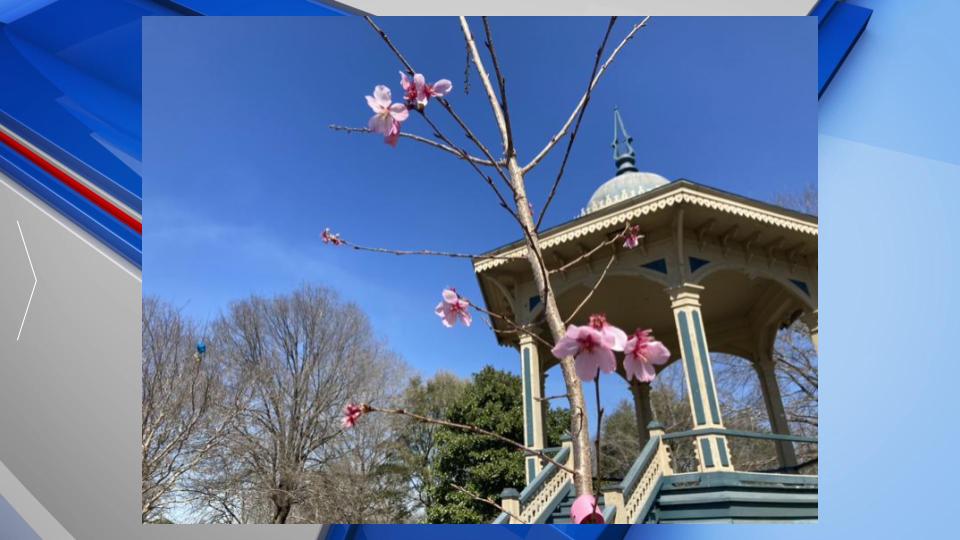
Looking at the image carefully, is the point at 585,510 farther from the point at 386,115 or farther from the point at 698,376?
the point at 698,376

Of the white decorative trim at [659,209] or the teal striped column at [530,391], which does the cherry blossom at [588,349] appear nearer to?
the white decorative trim at [659,209]

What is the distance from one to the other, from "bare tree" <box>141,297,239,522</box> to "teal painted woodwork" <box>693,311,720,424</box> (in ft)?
9.47

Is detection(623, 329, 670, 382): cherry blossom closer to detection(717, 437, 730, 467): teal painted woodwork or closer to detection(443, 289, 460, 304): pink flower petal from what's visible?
detection(443, 289, 460, 304): pink flower petal

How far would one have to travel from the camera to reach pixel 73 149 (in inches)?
134

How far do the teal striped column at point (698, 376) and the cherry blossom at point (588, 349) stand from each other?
9.47 feet

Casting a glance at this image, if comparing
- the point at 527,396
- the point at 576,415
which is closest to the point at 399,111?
the point at 576,415

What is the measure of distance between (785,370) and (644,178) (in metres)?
1.72

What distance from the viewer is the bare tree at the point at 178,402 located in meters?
4.06

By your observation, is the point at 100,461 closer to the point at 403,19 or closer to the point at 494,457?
the point at 494,457

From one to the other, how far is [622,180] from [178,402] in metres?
3.06

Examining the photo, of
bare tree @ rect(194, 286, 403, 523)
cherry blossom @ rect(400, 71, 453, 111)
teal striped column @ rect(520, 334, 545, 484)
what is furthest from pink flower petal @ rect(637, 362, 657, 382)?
bare tree @ rect(194, 286, 403, 523)

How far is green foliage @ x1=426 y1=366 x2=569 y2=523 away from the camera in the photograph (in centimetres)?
387

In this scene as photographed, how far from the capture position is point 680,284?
3.79 meters

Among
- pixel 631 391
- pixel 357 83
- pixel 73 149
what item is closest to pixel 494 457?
pixel 631 391
